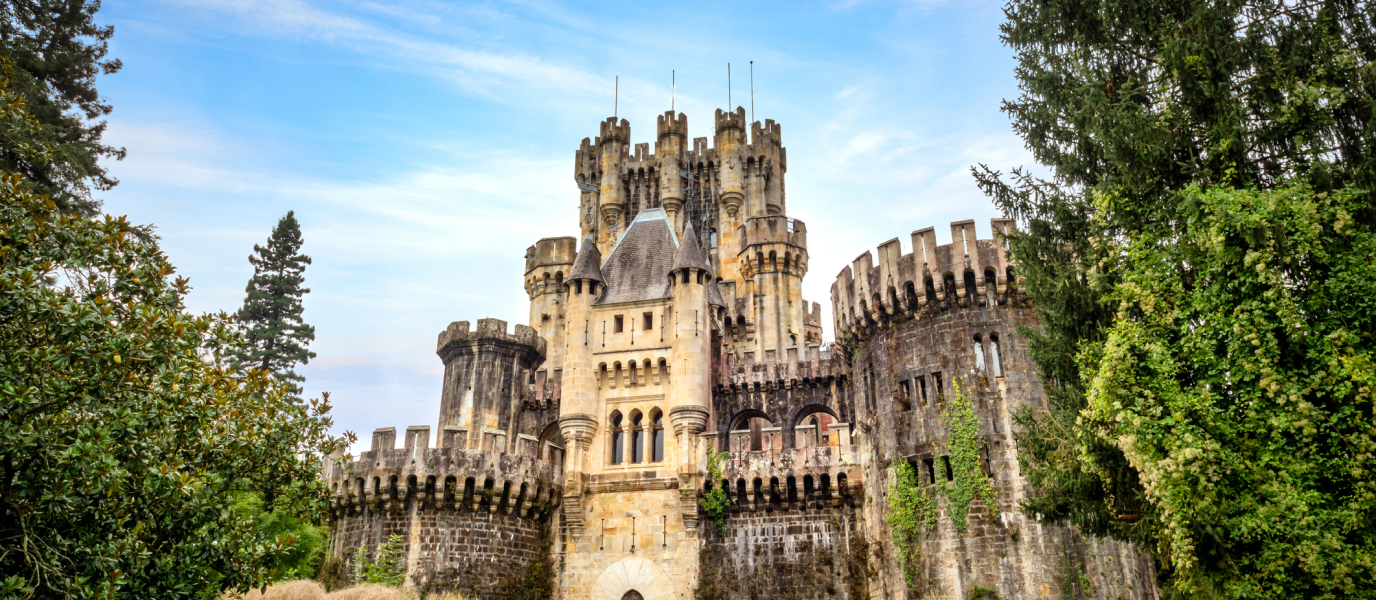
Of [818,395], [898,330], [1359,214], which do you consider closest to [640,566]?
[818,395]

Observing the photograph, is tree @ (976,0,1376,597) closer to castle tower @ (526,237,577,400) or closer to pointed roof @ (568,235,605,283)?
pointed roof @ (568,235,605,283)

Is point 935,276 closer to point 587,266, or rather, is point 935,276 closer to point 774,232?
point 587,266

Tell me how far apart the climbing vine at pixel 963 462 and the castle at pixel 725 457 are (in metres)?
0.05

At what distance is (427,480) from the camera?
2608 cm

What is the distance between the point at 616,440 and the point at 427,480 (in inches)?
237

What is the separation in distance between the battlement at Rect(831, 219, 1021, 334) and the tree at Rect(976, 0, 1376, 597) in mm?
7661

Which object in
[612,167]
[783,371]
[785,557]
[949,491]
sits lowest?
[785,557]

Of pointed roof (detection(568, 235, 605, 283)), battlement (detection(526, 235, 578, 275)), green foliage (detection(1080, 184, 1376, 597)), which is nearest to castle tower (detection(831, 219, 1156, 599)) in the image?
green foliage (detection(1080, 184, 1376, 597))

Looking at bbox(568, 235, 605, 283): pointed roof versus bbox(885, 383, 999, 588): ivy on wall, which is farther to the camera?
bbox(568, 235, 605, 283): pointed roof

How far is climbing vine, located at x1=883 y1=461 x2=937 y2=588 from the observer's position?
22.7 meters

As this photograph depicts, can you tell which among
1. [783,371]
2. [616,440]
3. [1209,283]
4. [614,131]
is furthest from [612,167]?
[1209,283]

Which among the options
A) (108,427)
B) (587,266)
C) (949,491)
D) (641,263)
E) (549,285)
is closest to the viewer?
(108,427)

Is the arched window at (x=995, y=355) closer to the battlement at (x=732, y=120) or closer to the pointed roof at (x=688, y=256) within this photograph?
the pointed roof at (x=688, y=256)

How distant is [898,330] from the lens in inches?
1001
